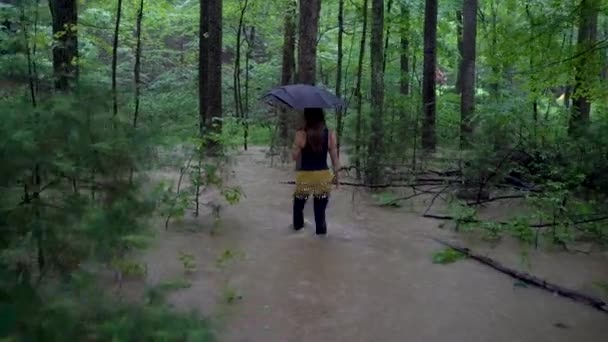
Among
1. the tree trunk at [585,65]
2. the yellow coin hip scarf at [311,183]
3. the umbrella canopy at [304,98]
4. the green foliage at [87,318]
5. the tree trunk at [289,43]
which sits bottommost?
the green foliage at [87,318]

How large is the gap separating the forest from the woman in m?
0.75

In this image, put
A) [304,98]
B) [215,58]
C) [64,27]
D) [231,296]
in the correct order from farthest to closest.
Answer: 1. [215,58]
2. [64,27]
3. [304,98]
4. [231,296]

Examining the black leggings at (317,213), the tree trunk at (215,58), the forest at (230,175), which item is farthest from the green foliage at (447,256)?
the tree trunk at (215,58)

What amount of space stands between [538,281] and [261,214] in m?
4.40

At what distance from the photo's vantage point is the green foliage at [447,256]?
7387 millimetres

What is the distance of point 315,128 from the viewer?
322 inches

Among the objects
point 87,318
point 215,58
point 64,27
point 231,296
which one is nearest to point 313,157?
point 231,296

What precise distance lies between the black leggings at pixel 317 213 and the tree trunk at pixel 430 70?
21.1ft

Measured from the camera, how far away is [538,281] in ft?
21.4

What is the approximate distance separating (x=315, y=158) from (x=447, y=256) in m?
2.10

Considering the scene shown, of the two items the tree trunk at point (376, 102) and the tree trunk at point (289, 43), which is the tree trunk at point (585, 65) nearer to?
the tree trunk at point (376, 102)

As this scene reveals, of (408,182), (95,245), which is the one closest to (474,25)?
(408,182)

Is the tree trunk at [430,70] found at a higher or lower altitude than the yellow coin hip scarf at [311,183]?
higher

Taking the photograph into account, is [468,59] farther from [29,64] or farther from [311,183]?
[29,64]
